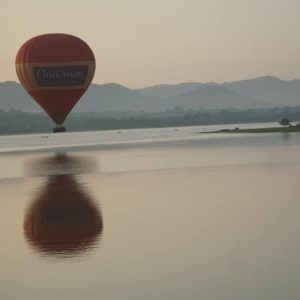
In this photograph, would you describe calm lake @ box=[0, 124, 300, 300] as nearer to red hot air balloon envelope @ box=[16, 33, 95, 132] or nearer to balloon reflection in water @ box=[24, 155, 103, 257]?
balloon reflection in water @ box=[24, 155, 103, 257]

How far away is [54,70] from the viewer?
68000 millimetres

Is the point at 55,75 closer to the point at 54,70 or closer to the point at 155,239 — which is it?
the point at 54,70

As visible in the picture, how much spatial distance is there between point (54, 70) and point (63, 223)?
40685 millimetres

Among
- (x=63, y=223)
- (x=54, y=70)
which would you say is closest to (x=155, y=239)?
(x=63, y=223)

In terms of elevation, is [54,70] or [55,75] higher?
[54,70]

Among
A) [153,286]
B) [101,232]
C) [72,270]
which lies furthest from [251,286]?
[101,232]

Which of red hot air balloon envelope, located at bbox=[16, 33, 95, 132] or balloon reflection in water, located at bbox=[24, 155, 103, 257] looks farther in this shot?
red hot air balloon envelope, located at bbox=[16, 33, 95, 132]

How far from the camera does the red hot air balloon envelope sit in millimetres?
67750

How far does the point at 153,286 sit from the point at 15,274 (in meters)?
4.08

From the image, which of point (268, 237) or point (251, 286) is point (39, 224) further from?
point (251, 286)

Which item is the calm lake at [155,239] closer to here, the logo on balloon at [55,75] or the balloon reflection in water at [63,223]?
the balloon reflection in water at [63,223]

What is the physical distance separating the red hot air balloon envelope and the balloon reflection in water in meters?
27.3

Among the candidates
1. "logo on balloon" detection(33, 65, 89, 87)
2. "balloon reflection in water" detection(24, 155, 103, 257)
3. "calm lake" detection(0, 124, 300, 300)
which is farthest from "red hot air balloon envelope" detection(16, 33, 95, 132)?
"balloon reflection in water" detection(24, 155, 103, 257)

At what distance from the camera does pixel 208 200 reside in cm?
3294
